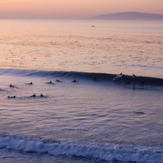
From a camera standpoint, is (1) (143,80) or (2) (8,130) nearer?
(2) (8,130)

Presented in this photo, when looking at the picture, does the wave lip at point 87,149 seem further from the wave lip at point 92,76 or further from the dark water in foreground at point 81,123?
the wave lip at point 92,76

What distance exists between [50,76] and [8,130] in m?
13.3

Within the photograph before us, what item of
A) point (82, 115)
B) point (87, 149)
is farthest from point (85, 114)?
point (87, 149)

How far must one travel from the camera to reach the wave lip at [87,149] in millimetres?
9086

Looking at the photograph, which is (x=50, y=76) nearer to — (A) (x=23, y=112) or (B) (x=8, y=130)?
(A) (x=23, y=112)

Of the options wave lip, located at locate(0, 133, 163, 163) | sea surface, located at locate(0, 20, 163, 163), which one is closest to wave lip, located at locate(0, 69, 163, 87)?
sea surface, located at locate(0, 20, 163, 163)

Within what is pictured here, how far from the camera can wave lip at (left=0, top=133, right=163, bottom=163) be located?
9086 millimetres

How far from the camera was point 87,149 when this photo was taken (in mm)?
9539

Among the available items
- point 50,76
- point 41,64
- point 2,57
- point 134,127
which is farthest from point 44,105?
point 2,57

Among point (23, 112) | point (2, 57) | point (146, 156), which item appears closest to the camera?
point (146, 156)

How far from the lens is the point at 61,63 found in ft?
99.3

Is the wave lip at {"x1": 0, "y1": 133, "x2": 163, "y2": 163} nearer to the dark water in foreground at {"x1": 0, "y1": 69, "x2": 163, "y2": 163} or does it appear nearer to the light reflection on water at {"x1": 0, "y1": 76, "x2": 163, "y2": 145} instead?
the dark water in foreground at {"x1": 0, "y1": 69, "x2": 163, "y2": 163}

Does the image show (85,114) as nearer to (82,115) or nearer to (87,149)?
(82,115)

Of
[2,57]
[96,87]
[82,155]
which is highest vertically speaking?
[2,57]
